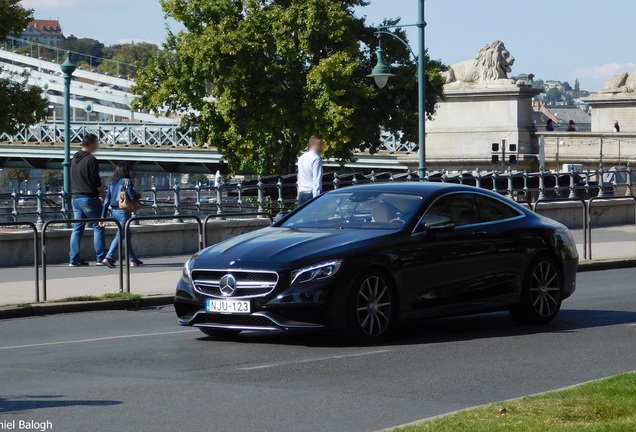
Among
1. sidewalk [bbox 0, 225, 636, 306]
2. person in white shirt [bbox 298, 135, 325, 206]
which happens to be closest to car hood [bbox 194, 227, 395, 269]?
sidewalk [bbox 0, 225, 636, 306]

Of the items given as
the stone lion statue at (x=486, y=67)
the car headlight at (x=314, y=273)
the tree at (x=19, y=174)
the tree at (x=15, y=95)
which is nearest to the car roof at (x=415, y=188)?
the car headlight at (x=314, y=273)

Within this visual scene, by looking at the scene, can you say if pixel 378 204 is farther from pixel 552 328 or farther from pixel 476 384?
pixel 476 384

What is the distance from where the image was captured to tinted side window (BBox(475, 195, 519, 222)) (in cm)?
1333

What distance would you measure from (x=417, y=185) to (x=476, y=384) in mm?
3861

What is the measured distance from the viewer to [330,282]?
1152 centimetres

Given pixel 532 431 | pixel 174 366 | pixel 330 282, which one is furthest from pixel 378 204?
pixel 532 431

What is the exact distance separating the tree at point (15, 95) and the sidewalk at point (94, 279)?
22654 millimetres

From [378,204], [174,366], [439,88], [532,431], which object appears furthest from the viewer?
[439,88]

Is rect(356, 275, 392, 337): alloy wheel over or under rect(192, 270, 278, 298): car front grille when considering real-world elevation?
under

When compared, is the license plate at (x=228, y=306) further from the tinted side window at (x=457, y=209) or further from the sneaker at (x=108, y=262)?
the sneaker at (x=108, y=262)

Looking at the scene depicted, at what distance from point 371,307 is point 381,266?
0.37 m

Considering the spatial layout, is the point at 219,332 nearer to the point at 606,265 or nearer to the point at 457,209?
the point at 457,209

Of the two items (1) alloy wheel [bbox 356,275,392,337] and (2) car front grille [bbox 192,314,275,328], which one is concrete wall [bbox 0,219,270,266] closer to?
(2) car front grille [bbox 192,314,275,328]

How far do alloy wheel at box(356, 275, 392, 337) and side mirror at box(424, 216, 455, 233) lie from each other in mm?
831
